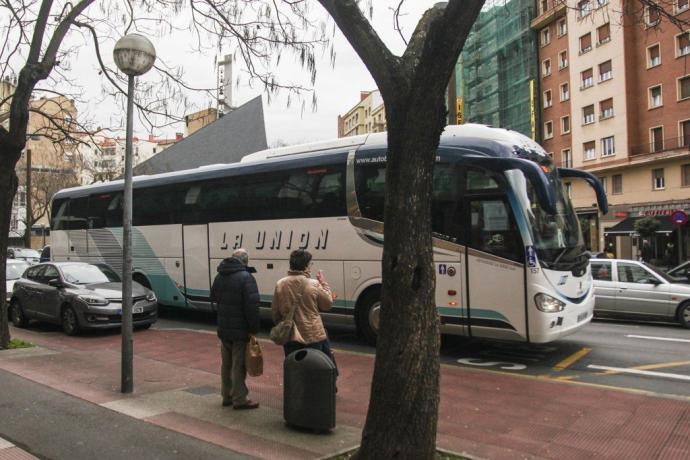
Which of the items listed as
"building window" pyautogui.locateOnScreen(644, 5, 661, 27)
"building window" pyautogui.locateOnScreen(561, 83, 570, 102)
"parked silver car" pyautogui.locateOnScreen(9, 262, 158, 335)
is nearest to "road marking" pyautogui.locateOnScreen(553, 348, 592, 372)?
"building window" pyautogui.locateOnScreen(644, 5, 661, 27)

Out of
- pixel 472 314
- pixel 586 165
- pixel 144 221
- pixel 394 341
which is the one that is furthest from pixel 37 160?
pixel 394 341

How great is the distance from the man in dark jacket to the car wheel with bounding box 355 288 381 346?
392cm

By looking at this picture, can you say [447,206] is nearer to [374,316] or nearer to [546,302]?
[546,302]

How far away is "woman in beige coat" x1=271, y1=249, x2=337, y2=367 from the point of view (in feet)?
18.6

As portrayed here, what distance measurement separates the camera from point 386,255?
4.05 meters

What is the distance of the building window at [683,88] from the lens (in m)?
34.8

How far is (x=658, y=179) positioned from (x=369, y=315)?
1335 inches

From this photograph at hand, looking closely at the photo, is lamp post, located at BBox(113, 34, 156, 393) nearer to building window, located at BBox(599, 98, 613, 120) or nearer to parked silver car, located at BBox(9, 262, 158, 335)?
parked silver car, located at BBox(9, 262, 158, 335)

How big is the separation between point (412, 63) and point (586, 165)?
138 feet

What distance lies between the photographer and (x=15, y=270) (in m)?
16.2

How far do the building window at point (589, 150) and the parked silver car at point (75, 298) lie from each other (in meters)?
37.8

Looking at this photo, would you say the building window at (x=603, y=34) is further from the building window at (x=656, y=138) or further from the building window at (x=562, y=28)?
the building window at (x=656, y=138)

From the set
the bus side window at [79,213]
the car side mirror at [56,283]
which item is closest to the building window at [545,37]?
the bus side window at [79,213]

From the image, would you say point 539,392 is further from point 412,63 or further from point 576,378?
point 412,63
